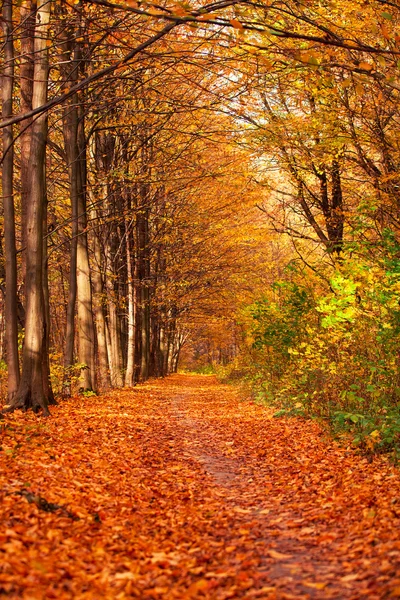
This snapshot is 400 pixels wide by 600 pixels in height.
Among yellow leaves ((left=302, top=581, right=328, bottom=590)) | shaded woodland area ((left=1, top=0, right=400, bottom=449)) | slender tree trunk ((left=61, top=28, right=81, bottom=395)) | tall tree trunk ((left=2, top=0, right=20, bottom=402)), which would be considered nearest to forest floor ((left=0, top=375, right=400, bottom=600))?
yellow leaves ((left=302, top=581, right=328, bottom=590))

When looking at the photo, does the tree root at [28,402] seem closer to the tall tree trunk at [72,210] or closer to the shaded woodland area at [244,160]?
the shaded woodland area at [244,160]

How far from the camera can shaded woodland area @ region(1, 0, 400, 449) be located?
288 inches

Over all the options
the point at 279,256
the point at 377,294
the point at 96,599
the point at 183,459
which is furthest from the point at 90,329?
the point at 279,256

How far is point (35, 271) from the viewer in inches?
396

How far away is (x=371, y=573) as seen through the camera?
144 inches

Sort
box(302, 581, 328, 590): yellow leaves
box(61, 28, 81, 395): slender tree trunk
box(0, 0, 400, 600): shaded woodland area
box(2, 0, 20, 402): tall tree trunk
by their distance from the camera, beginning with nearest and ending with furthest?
1. box(302, 581, 328, 590): yellow leaves
2. box(0, 0, 400, 600): shaded woodland area
3. box(2, 0, 20, 402): tall tree trunk
4. box(61, 28, 81, 395): slender tree trunk

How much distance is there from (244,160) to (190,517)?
10.8 meters

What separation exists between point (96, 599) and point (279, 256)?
3336 cm

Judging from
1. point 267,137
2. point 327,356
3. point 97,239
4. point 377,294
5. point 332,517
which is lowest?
point 332,517

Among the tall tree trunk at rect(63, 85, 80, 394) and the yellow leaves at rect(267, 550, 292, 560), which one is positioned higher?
the tall tree trunk at rect(63, 85, 80, 394)

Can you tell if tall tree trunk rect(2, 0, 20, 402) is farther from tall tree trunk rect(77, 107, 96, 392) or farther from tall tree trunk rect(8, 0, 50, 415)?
tall tree trunk rect(77, 107, 96, 392)

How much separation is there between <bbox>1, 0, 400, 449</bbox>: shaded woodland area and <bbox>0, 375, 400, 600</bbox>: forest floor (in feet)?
4.06

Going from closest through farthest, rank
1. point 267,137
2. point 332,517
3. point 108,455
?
point 332,517 → point 108,455 → point 267,137

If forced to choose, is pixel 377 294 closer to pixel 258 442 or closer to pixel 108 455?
pixel 258 442
